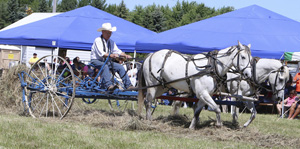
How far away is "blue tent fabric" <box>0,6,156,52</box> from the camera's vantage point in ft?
49.0

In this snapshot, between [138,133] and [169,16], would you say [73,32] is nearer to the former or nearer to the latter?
[138,133]

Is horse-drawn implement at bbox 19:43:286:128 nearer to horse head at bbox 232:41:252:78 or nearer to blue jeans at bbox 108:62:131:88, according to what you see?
horse head at bbox 232:41:252:78

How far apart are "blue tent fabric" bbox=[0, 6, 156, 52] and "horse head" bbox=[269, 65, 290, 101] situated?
241 inches

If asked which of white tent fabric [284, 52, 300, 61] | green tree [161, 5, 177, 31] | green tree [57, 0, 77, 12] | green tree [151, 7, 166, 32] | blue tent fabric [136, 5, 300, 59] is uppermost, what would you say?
green tree [57, 0, 77, 12]

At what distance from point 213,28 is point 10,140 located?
10.7m

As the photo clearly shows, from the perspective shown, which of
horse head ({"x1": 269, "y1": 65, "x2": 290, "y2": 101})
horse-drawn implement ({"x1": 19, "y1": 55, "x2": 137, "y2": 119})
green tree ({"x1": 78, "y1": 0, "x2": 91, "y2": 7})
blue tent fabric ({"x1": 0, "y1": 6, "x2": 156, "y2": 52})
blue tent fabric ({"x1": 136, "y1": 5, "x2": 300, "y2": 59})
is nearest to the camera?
horse-drawn implement ({"x1": 19, "y1": 55, "x2": 137, "y2": 119})

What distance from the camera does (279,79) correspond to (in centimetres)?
1066

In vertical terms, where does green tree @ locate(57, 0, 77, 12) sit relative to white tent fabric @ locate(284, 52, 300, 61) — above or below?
above

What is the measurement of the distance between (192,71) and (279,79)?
3.19m

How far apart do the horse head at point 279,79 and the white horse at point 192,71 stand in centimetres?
249

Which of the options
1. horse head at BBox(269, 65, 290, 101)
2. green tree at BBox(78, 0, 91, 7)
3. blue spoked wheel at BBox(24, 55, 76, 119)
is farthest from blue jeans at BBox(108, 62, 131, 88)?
green tree at BBox(78, 0, 91, 7)

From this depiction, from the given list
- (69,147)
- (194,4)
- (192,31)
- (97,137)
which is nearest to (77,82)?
(97,137)

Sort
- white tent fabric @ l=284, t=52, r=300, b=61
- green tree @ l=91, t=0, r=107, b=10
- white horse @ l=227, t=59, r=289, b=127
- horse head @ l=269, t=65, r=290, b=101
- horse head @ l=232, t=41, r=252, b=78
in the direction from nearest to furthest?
horse head @ l=232, t=41, r=252, b=78 < white horse @ l=227, t=59, r=289, b=127 < horse head @ l=269, t=65, r=290, b=101 < white tent fabric @ l=284, t=52, r=300, b=61 < green tree @ l=91, t=0, r=107, b=10

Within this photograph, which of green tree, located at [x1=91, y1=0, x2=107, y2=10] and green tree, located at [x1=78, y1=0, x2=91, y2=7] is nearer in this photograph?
green tree, located at [x1=91, y1=0, x2=107, y2=10]
